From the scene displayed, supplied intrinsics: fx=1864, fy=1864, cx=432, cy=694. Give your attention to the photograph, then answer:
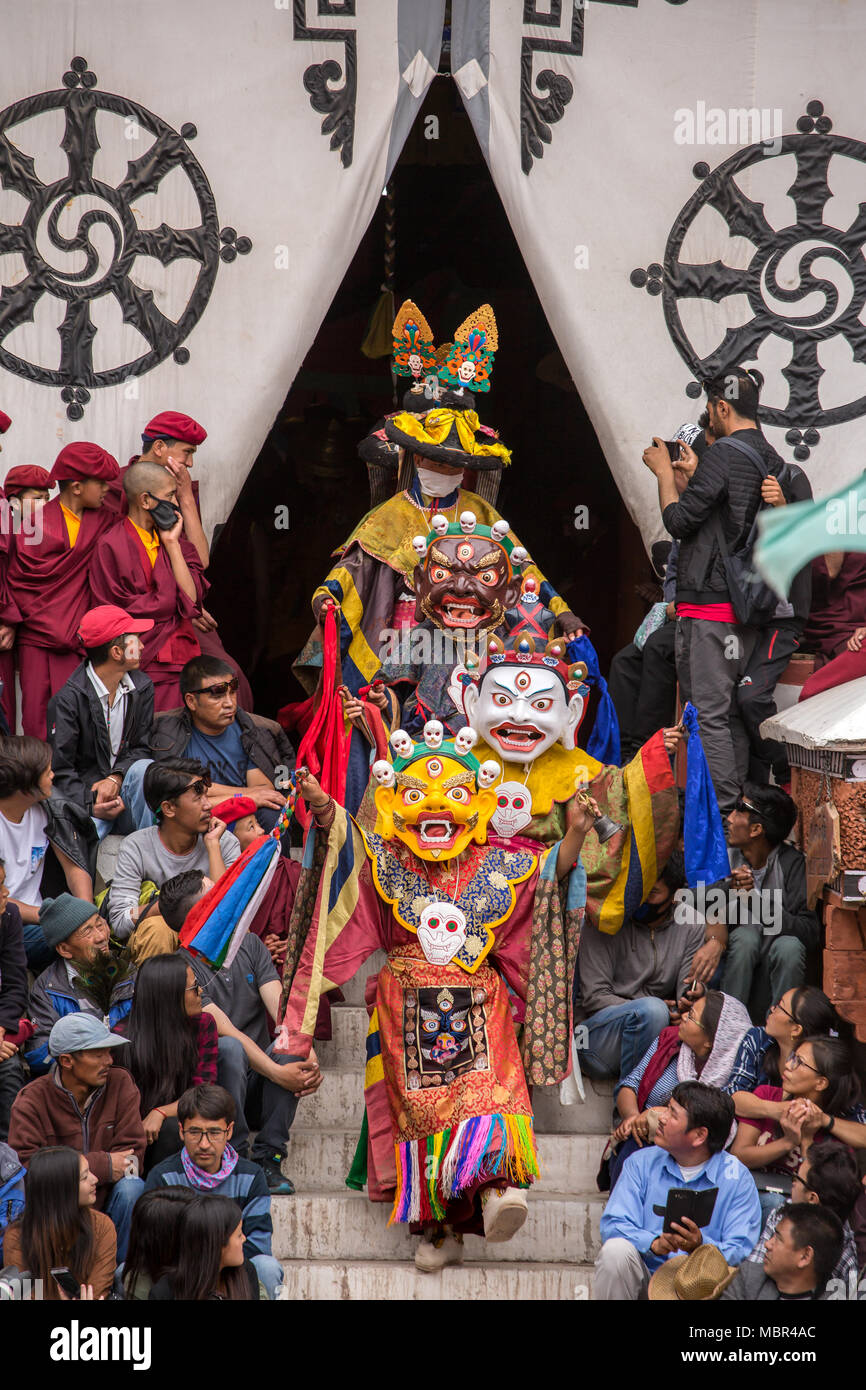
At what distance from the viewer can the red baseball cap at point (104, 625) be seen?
22.3 ft

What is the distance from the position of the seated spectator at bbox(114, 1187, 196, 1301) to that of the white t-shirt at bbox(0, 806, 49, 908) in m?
1.74

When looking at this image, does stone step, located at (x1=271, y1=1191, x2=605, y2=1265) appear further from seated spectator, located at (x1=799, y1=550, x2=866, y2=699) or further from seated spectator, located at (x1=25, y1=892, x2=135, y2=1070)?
seated spectator, located at (x1=799, y1=550, x2=866, y2=699)

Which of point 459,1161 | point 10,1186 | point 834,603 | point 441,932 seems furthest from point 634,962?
point 10,1186

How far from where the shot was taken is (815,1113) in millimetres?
5551

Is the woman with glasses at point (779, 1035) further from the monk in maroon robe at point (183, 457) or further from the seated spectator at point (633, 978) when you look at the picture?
the monk in maroon robe at point (183, 457)

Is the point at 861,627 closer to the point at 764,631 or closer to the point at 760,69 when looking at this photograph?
the point at 764,631

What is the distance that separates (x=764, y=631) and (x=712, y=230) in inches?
68.7

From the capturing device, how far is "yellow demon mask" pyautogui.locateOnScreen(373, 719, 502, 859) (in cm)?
579

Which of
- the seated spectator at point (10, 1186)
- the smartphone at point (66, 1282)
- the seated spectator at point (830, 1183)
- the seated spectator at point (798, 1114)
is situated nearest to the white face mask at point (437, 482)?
the seated spectator at point (798, 1114)

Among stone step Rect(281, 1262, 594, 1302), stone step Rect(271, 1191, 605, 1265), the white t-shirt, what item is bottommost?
stone step Rect(281, 1262, 594, 1302)

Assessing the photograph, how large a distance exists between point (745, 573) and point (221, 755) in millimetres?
2073

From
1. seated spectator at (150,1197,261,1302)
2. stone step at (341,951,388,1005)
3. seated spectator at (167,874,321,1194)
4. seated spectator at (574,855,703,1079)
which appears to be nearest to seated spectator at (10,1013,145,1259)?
seated spectator at (167,874,321,1194)

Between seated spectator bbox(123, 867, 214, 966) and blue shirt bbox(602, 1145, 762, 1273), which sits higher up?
seated spectator bbox(123, 867, 214, 966)

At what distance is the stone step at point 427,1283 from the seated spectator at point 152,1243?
862mm
